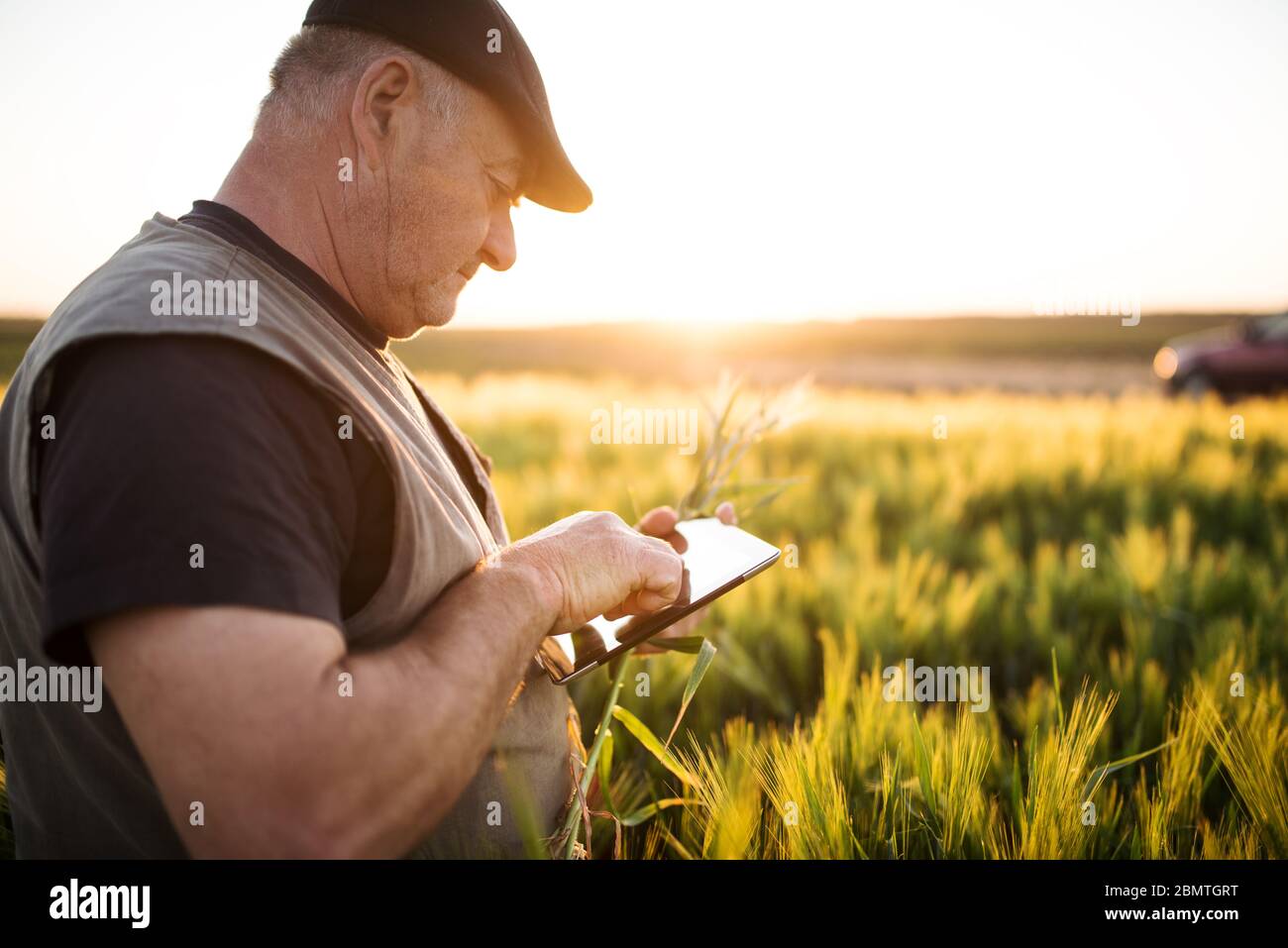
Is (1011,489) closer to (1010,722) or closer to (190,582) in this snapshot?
(1010,722)

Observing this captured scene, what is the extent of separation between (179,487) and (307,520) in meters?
0.11

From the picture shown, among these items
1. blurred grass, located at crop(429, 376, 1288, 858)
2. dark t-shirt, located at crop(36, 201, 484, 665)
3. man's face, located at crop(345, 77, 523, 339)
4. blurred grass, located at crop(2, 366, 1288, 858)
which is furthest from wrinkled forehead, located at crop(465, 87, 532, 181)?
blurred grass, located at crop(429, 376, 1288, 858)

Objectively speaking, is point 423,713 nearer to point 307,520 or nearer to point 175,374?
point 307,520

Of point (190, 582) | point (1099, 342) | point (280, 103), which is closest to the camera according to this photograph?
point (190, 582)

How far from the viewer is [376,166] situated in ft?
3.83

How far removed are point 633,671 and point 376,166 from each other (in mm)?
1592

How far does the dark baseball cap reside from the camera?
1.14 metres

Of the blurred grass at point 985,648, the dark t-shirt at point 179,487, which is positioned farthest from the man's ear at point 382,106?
the blurred grass at point 985,648

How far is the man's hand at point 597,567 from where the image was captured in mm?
1053

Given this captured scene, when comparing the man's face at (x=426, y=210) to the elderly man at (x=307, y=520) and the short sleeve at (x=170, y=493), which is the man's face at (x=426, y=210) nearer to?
the elderly man at (x=307, y=520)

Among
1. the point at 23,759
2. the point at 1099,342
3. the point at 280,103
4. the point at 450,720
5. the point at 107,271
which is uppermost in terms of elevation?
the point at 1099,342

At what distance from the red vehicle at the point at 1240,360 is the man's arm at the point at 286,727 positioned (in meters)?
14.9
